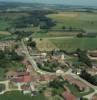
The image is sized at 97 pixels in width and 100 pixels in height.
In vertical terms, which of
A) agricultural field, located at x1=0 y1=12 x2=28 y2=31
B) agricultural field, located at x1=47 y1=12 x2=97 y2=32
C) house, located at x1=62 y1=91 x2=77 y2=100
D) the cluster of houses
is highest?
house, located at x1=62 y1=91 x2=77 y2=100

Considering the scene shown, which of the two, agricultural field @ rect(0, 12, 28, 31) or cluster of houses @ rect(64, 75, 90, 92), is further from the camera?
agricultural field @ rect(0, 12, 28, 31)

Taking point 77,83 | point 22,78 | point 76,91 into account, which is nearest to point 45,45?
point 22,78

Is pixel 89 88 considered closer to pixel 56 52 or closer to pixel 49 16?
pixel 56 52

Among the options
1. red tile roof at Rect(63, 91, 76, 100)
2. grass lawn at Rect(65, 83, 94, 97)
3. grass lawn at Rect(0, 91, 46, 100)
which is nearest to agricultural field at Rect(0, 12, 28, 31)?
grass lawn at Rect(65, 83, 94, 97)

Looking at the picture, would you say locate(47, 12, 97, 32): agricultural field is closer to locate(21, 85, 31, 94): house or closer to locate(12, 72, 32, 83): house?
locate(12, 72, 32, 83): house

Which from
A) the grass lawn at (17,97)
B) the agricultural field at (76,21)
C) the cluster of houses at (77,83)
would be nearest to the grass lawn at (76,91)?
the cluster of houses at (77,83)

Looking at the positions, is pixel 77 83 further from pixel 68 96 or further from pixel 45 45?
pixel 45 45

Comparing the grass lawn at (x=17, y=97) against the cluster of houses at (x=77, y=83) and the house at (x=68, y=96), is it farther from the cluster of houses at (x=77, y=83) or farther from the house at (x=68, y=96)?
the cluster of houses at (x=77, y=83)

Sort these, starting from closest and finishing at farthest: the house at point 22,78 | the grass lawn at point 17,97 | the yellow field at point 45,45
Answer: the grass lawn at point 17,97
the house at point 22,78
the yellow field at point 45,45

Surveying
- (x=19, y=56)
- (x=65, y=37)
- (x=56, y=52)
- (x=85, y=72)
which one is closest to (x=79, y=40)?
(x=65, y=37)
